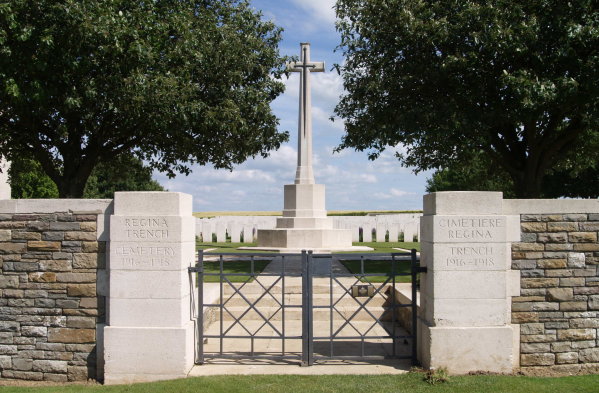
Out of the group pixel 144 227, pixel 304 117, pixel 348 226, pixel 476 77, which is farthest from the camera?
pixel 348 226

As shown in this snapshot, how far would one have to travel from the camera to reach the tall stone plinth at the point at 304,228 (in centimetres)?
1411

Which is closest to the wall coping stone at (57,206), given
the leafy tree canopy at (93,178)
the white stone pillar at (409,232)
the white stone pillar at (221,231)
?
the leafy tree canopy at (93,178)

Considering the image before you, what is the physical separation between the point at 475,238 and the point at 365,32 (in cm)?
787

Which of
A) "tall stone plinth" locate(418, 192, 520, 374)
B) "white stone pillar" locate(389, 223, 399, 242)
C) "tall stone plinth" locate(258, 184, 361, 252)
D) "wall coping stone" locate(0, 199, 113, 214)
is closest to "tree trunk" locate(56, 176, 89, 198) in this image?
"tall stone plinth" locate(258, 184, 361, 252)

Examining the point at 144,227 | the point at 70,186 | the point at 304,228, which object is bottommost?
the point at 304,228

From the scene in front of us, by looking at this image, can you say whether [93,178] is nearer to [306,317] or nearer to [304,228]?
[304,228]

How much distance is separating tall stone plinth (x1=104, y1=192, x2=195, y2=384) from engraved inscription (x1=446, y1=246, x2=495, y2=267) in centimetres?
283

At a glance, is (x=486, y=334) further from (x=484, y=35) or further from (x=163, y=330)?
(x=484, y=35)

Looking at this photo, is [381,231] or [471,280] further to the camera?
[381,231]

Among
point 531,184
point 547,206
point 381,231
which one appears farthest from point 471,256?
point 381,231

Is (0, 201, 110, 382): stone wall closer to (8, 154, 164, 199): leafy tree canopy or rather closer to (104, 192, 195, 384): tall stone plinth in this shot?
(104, 192, 195, 384): tall stone plinth

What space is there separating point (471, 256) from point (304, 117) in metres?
9.68

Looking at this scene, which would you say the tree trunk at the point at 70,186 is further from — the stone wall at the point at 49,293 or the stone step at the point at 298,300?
the stone wall at the point at 49,293

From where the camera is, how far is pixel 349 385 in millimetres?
5094
